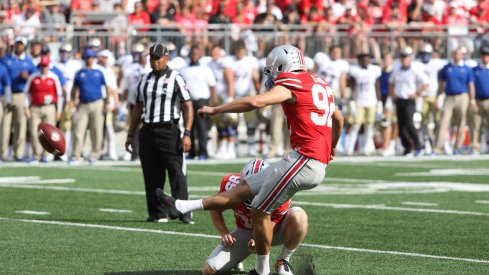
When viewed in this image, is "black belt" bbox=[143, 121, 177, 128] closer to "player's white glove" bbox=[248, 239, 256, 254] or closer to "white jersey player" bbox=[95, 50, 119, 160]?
"player's white glove" bbox=[248, 239, 256, 254]

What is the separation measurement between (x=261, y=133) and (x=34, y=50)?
4504 millimetres

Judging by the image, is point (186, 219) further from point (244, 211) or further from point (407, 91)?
point (407, 91)

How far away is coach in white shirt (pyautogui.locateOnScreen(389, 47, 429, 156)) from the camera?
22203 mm

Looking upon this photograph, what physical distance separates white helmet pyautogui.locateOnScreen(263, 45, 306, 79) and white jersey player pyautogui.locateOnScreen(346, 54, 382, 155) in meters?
14.3

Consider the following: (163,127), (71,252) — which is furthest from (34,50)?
(71,252)

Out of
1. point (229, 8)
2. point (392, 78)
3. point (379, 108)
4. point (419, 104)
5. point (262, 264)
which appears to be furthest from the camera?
point (229, 8)

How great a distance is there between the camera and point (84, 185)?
1622cm

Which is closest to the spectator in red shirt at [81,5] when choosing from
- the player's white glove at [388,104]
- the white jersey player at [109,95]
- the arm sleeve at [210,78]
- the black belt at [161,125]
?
the white jersey player at [109,95]

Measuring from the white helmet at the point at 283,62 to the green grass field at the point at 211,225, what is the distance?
125 centimetres

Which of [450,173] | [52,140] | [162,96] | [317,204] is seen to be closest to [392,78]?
[450,173]

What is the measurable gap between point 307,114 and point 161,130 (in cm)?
429

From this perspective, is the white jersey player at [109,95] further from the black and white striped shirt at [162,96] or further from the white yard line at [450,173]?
the black and white striped shirt at [162,96]

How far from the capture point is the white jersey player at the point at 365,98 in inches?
891

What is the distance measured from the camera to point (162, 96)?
40.1 ft
